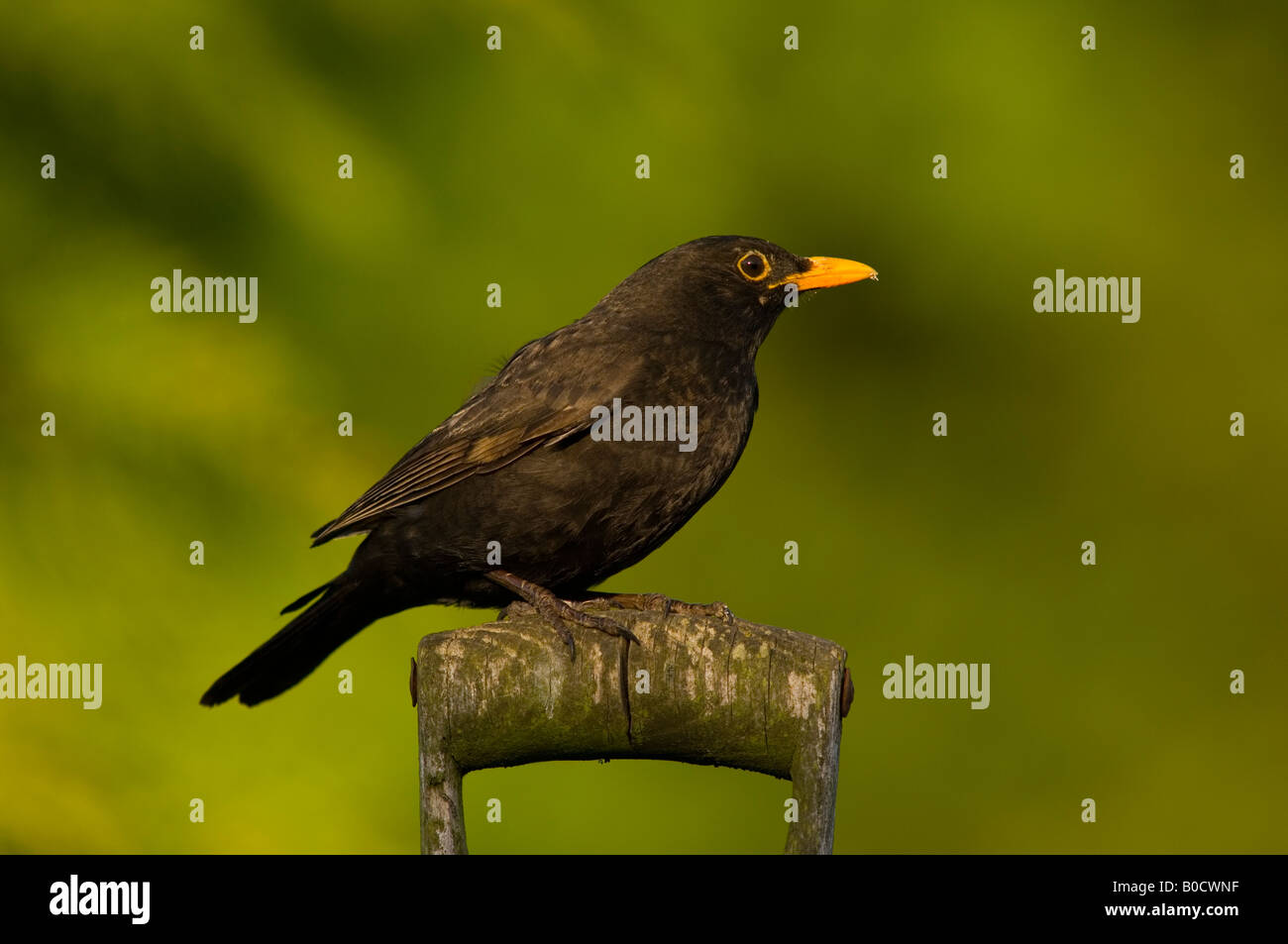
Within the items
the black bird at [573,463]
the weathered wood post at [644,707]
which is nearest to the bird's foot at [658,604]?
the black bird at [573,463]

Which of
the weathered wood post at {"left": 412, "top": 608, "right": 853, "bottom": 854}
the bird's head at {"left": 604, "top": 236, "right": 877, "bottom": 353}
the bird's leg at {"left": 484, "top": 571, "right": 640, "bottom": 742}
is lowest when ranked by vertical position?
the weathered wood post at {"left": 412, "top": 608, "right": 853, "bottom": 854}

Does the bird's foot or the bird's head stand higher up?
the bird's head

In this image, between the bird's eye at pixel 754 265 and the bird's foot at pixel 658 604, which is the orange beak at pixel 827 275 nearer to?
the bird's eye at pixel 754 265

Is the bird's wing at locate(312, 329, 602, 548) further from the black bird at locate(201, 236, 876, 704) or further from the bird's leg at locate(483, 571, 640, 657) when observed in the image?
the bird's leg at locate(483, 571, 640, 657)

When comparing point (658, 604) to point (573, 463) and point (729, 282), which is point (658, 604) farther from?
point (729, 282)

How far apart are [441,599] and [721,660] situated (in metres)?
2.03

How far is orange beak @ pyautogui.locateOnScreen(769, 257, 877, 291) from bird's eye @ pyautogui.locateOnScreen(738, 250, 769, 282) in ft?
0.22

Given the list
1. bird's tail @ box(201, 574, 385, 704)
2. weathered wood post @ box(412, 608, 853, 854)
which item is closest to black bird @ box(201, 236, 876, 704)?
bird's tail @ box(201, 574, 385, 704)

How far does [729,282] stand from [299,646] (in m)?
2.10

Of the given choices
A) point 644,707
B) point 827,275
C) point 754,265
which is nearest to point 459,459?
point 754,265

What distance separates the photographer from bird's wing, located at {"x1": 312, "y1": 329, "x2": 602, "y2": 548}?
208 inches

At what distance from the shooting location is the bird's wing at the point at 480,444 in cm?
529

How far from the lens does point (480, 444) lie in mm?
5414

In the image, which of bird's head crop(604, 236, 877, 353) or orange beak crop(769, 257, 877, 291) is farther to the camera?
orange beak crop(769, 257, 877, 291)
